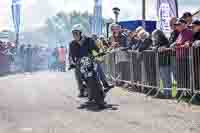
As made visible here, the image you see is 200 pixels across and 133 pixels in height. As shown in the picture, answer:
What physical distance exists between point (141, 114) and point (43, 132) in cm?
256

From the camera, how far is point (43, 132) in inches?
344

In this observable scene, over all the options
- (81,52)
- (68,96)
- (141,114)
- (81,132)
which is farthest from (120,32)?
(81,132)

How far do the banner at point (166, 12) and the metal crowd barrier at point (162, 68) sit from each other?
2.82m

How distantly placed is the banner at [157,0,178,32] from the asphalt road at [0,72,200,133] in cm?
498

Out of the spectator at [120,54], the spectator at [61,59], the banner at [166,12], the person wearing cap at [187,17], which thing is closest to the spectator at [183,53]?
the person wearing cap at [187,17]

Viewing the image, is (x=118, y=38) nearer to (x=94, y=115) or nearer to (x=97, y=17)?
(x=94, y=115)

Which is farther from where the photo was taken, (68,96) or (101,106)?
A: (68,96)

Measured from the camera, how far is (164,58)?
42.5 feet

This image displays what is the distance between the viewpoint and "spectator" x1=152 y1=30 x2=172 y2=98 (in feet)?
42.1

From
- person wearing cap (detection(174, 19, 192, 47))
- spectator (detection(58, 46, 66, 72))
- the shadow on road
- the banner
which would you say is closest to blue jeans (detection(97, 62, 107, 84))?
the shadow on road

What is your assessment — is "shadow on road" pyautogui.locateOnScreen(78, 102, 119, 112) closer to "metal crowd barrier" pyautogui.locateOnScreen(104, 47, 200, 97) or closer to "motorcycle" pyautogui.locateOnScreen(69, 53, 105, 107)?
"motorcycle" pyautogui.locateOnScreen(69, 53, 105, 107)

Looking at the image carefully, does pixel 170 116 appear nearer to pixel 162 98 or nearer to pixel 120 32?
pixel 162 98

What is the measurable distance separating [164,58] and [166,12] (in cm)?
588

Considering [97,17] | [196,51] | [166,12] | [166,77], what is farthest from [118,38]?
[97,17]
